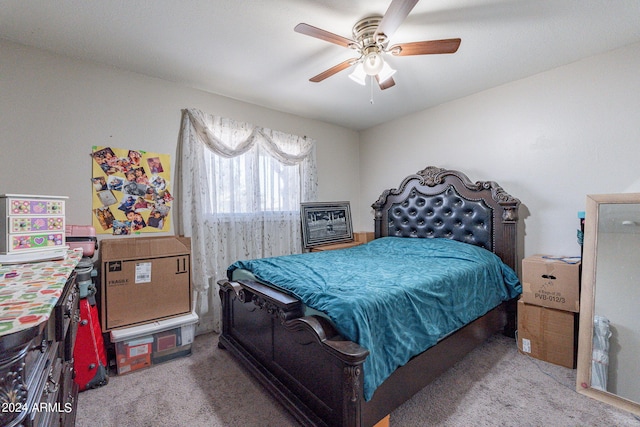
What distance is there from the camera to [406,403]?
1743 mm

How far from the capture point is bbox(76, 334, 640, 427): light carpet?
159cm

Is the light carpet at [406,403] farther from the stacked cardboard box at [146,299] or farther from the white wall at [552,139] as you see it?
the white wall at [552,139]

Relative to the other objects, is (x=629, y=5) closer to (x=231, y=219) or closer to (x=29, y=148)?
(x=231, y=219)

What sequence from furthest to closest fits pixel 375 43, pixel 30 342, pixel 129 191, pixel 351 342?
pixel 129 191 → pixel 375 43 → pixel 351 342 → pixel 30 342

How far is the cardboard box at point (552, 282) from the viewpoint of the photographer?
211 cm

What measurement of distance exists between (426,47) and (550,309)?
90.1 inches

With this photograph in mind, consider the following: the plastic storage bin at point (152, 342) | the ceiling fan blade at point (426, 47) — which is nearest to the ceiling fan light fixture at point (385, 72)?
the ceiling fan blade at point (426, 47)

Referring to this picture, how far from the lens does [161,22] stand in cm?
184

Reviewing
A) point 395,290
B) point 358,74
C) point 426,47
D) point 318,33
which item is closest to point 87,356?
point 395,290

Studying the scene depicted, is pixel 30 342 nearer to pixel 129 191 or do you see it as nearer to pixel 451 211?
pixel 129 191

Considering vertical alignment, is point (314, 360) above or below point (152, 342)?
above

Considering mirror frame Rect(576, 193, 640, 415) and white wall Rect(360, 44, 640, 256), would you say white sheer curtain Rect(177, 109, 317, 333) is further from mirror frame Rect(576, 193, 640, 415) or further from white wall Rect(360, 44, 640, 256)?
mirror frame Rect(576, 193, 640, 415)

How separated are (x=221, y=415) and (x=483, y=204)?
9.74 ft

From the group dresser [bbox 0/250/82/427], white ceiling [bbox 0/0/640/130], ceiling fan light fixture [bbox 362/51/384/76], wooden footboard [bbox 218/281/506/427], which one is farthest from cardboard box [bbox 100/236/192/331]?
ceiling fan light fixture [bbox 362/51/384/76]
